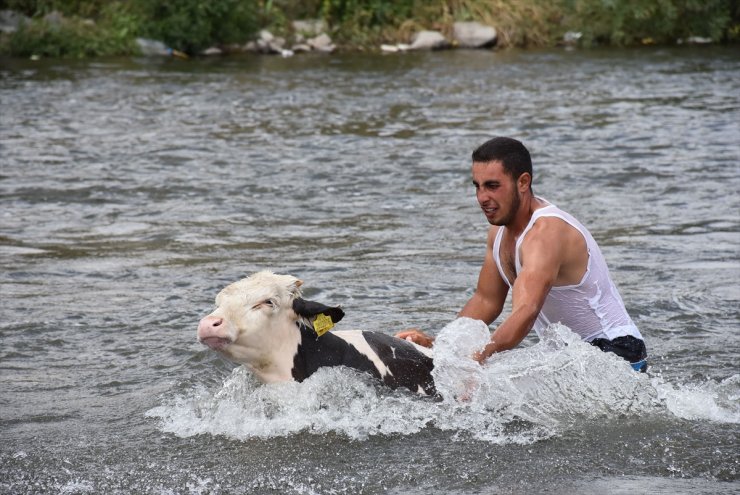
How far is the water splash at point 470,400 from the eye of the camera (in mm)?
6527

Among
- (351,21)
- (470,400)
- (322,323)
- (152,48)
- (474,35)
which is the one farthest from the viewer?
(351,21)

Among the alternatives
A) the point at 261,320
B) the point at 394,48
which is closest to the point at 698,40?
the point at 394,48

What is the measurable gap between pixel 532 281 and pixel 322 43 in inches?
1184

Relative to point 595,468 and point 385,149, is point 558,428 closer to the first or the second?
point 595,468

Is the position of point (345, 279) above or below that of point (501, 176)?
below

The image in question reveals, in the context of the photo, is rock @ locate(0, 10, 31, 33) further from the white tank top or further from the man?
the white tank top

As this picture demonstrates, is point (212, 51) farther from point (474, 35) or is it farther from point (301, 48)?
point (474, 35)

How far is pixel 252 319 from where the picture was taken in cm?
618

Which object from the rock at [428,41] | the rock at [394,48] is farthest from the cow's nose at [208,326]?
the rock at [428,41]

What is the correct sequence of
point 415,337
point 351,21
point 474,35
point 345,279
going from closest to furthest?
point 415,337, point 345,279, point 474,35, point 351,21

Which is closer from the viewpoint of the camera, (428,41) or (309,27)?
(428,41)

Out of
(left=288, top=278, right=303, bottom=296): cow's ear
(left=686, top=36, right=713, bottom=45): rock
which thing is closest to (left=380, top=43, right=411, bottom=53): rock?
(left=686, top=36, right=713, bottom=45): rock

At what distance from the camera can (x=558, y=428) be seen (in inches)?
263

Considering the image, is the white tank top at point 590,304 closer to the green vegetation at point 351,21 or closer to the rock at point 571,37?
the green vegetation at point 351,21
